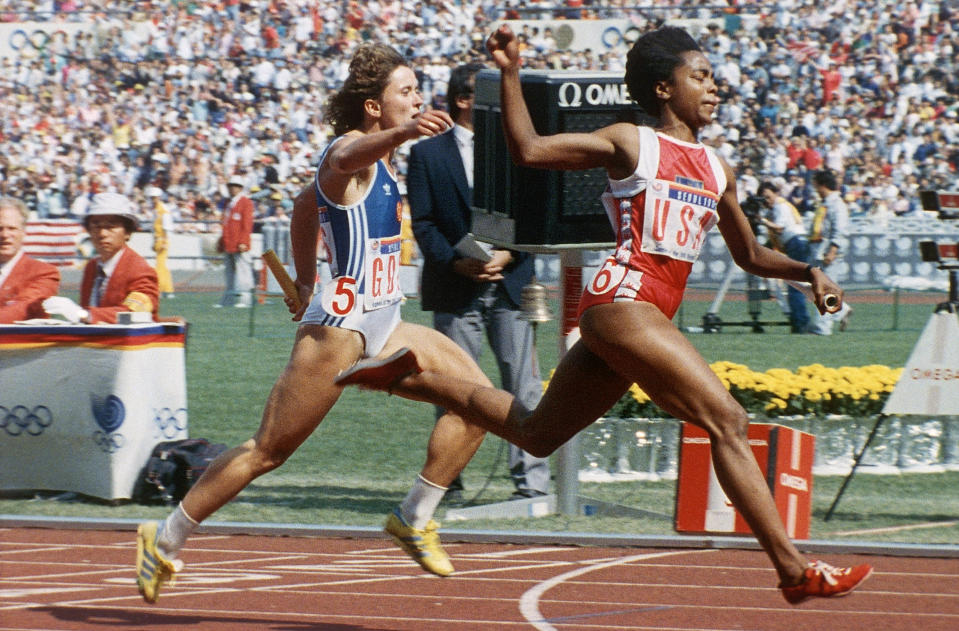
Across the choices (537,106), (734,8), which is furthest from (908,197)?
(537,106)

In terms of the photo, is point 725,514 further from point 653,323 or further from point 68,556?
point 68,556

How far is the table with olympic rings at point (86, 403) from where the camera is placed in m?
7.83

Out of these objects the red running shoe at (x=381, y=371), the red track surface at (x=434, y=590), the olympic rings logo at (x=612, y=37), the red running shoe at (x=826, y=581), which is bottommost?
the red track surface at (x=434, y=590)

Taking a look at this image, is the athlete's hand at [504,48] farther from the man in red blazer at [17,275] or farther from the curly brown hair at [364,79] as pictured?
the man in red blazer at [17,275]

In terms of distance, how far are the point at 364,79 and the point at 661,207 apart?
126 centimetres

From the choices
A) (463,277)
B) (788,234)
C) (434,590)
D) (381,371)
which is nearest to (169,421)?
(463,277)

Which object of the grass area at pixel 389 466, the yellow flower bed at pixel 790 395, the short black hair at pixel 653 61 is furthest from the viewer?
the yellow flower bed at pixel 790 395

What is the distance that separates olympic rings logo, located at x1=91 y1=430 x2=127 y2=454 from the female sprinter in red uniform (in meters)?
3.08

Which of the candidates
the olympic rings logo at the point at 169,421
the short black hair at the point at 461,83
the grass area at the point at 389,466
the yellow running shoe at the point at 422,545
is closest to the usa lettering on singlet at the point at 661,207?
the yellow running shoe at the point at 422,545

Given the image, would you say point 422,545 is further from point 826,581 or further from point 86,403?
point 86,403

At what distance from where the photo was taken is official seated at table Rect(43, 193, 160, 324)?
8070 mm

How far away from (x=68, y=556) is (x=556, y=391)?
2525mm

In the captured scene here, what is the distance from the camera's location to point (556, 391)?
16.4 ft

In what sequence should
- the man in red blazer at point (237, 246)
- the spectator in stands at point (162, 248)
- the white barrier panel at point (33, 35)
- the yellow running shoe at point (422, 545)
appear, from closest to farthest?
1. the yellow running shoe at point (422, 545)
2. the man in red blazer at point (237, 246)
3. the spectator in stands at point (162, 248)
4. the white barrier panel at point (33, 35)
